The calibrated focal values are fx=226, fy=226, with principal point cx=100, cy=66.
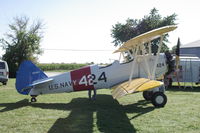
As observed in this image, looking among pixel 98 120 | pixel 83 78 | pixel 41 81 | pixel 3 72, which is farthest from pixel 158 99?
pixel 3 72

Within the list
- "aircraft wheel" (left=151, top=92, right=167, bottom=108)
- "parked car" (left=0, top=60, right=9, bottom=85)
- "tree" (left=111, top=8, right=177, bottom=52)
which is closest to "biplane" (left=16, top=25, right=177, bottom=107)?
"aircraft wheel" (left=151, top=92, right=167, bottom=108)

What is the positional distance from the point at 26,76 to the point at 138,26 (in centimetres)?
2883

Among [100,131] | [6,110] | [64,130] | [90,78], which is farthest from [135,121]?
[6,110]

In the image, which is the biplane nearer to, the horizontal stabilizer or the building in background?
the horizontal stabilizer

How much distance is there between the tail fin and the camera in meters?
8.76

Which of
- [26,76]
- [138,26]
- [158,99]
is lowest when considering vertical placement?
[158,99]

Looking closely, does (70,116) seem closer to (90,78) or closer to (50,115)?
(50,115)

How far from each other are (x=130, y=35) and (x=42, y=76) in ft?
89.9

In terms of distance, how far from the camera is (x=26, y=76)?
29.0 ft

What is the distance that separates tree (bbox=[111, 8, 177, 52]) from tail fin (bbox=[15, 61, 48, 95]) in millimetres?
27104

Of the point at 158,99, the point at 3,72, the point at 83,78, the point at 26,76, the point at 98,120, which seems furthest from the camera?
the point at 3,72

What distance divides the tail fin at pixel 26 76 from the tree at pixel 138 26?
2710cm

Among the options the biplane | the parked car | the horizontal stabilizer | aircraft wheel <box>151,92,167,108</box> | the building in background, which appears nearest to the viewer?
aircraft wheel <box>151,92,167,108</box>

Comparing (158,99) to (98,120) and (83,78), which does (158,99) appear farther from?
(83,78)
